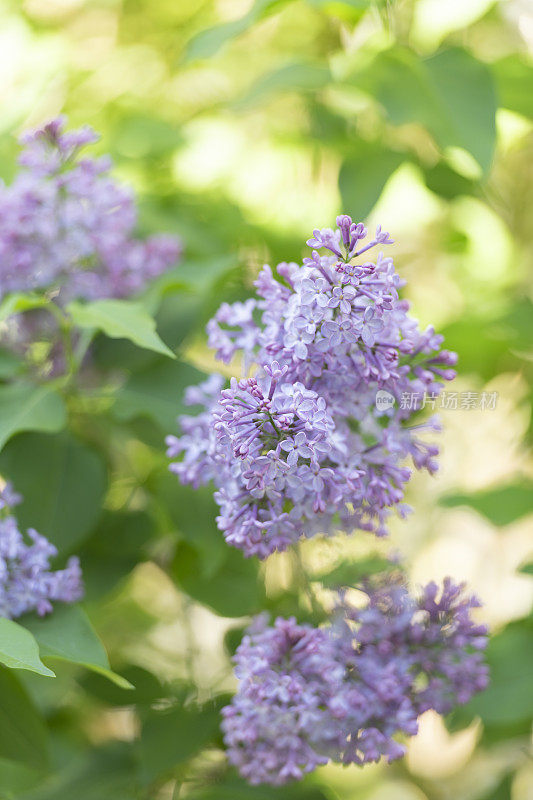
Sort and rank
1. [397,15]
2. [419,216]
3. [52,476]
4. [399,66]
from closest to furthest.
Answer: [52,476] < [399,66] < [397,15] < [419,216]

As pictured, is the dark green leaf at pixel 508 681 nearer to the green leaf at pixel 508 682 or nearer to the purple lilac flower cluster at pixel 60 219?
the green leaf at pixel 508 682

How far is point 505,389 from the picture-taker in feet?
4.84

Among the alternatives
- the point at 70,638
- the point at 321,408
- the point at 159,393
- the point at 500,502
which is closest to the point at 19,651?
the point at 70,638

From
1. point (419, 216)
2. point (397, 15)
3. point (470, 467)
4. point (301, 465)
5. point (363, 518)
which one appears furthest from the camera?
point (470, 467)

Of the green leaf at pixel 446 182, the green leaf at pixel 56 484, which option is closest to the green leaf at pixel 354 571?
the green leaf at pixel 56 484

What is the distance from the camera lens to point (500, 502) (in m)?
1.13

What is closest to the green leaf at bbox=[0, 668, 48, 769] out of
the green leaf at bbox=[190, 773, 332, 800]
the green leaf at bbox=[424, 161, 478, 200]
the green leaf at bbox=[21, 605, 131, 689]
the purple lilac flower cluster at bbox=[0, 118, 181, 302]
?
the green leaf at bbox=[21, 605, 131, 689]

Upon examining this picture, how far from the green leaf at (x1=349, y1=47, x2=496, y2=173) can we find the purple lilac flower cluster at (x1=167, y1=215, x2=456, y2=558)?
0.38 metres

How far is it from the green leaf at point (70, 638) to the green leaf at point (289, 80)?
0.64m

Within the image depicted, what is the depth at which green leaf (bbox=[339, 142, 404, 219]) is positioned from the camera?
42.7 inches

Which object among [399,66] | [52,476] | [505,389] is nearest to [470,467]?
[505,389]

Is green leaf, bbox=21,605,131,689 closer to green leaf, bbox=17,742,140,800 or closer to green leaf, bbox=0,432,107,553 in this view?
green leaf, bbox=0,432,107,553

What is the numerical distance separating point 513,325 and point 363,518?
58 centimetres

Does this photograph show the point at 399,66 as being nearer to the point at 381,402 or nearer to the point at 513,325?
the point at 513,325
